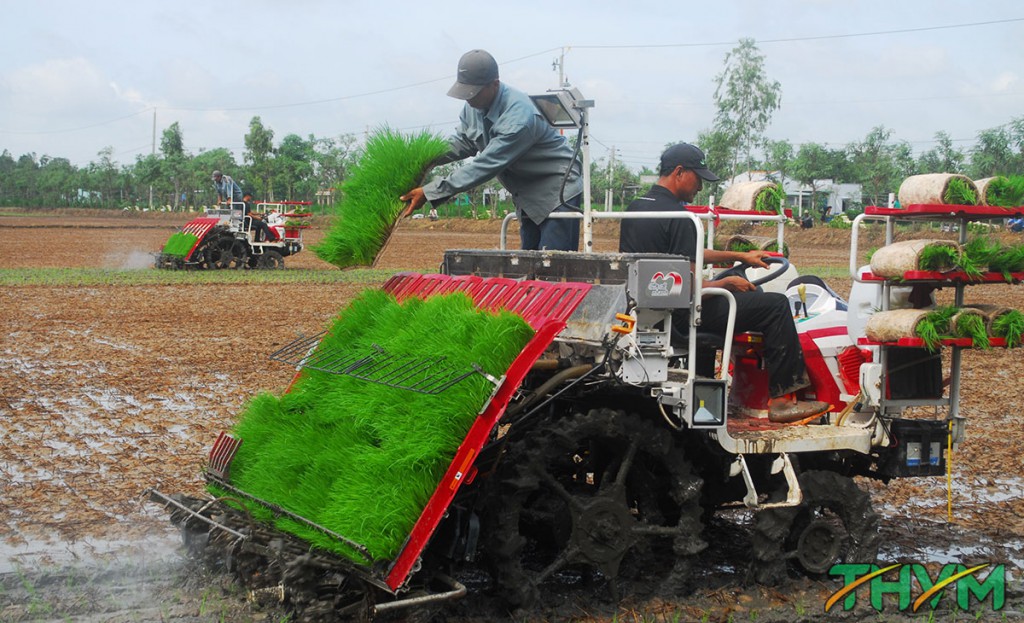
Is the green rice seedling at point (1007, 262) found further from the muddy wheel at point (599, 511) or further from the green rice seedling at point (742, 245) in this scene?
the muddy wheel at point (599, 511)

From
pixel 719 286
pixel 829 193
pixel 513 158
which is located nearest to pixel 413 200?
pixel 513 158

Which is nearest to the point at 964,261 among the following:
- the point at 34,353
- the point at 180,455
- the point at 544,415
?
the point at 544,415

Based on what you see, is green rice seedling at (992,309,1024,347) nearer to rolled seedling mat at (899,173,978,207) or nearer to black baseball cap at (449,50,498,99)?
rolled seedling mat at (899,173,978,207)

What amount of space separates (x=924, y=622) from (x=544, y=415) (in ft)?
6.57

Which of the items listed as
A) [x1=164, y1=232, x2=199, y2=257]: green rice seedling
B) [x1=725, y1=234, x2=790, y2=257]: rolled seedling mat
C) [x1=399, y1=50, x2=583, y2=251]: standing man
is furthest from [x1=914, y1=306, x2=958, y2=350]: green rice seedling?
[x1=164, y1=232, x2=199, y2=257]: green rice seedling

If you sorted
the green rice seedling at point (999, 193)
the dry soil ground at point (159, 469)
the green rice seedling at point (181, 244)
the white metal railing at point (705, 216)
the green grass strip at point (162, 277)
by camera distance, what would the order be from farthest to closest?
the green rice seedling at point (181, 244) → the green grass strip at point (162, 277) → the green rice seedling at point (999, 193) → the white metal railing at point (705, 216) → the dry soil ground at point (159, 469)

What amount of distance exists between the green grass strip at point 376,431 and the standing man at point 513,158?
73 cm

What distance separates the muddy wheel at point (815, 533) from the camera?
5316mm

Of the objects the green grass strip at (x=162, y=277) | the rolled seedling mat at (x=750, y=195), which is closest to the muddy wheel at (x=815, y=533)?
the rolled seedling mat at (x=750, y=195)

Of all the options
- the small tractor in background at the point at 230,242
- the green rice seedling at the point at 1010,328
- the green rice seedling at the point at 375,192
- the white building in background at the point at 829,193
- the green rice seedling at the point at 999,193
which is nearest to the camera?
the green rice seedling at the point at 1010,328

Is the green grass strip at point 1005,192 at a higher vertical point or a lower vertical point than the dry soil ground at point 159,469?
higher

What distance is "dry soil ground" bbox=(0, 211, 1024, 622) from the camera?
5.02m

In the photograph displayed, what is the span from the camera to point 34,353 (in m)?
13.0

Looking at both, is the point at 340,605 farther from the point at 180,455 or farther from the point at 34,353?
the point at 34,353
